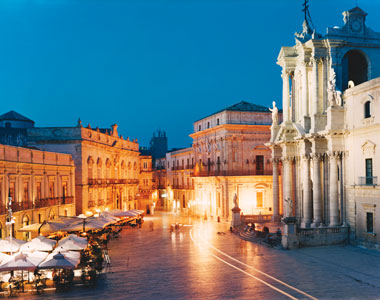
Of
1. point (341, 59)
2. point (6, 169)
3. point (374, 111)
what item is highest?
point (341, 59)

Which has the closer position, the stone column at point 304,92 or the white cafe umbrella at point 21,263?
the white cafe umbrella at point 21,263

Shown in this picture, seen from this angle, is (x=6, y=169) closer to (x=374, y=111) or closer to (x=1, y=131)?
(x=1, y=131)

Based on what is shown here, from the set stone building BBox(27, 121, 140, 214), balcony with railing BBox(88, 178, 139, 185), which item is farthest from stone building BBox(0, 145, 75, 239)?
balcony with railing BBox(88, 178, 139, 185)

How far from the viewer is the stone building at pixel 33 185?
29953 millimetres

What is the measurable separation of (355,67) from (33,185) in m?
27.5

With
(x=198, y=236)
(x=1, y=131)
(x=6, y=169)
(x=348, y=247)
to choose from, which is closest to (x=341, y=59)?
(x=348, y=247)

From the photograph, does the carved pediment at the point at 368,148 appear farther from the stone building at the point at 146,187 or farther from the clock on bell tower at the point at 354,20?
the stone building at the point at 146,187

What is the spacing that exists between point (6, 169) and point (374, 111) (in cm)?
2421

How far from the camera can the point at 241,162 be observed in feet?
167

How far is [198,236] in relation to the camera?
37.1 metres

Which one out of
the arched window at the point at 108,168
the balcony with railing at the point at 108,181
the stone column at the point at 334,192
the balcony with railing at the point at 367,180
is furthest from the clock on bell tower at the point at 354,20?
the arched window at the point at 108,168

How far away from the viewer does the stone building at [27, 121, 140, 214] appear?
47.3 meters

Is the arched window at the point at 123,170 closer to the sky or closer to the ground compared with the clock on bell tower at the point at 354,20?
closer to the ground

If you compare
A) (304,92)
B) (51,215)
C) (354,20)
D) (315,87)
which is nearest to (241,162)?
(304,92)
